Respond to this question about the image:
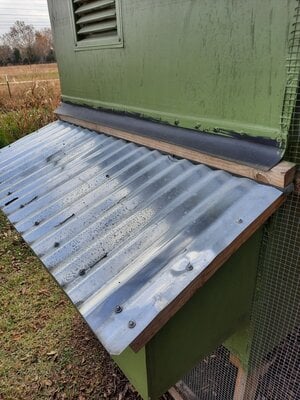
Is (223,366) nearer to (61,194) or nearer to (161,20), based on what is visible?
(61,194)

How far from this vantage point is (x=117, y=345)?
1176mm

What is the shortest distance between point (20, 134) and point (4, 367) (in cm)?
552

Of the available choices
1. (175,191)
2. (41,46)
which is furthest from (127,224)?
(41,46)

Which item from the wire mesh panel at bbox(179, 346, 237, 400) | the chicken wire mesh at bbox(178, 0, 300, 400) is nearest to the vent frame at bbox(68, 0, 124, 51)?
the chicken wire mesh at bbox(178, 0, 300, 400)

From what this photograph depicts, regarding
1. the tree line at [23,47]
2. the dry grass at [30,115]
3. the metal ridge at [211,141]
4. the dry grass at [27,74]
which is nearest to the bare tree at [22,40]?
the tree line at [23,47]

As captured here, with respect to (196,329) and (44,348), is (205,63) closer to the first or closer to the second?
(196,329)

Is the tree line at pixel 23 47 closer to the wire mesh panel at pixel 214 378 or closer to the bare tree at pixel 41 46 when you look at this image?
the bare tree at pixel 41 46

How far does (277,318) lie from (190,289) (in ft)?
3.39

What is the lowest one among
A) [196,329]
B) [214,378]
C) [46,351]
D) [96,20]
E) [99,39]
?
[46,351]

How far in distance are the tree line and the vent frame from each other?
35.4 meters

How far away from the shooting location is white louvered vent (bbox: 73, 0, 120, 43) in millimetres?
2623

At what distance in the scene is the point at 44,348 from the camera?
357 centimetres

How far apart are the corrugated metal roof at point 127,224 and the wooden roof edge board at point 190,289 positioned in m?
0.02

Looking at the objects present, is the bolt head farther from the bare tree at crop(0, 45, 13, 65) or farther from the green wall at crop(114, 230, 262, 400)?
the bare tree at crop(0, 45, 13, 65)
